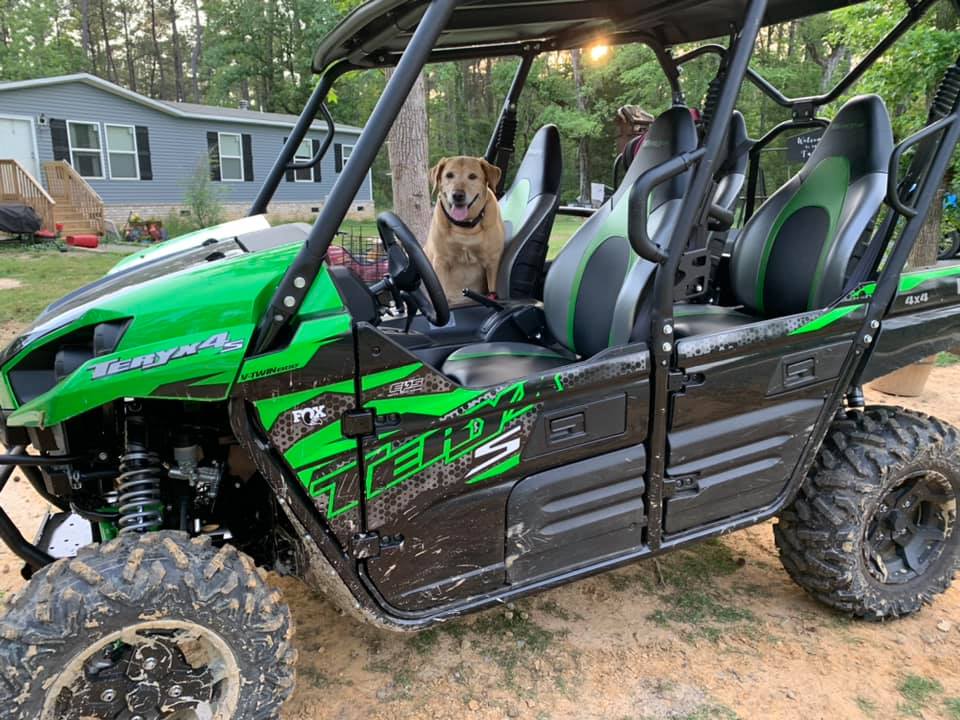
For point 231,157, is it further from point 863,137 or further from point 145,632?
point 145,632

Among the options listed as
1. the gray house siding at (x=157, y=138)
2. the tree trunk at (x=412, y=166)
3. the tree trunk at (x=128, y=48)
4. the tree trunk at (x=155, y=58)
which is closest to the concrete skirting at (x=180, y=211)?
the gray house siding at (x=157, y=138)

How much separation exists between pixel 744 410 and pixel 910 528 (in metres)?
0.98

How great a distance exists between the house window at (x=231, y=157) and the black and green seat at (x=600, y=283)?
58.2 feet

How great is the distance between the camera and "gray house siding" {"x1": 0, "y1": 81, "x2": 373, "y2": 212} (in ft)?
50.4

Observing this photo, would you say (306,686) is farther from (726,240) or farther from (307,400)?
(726,240)

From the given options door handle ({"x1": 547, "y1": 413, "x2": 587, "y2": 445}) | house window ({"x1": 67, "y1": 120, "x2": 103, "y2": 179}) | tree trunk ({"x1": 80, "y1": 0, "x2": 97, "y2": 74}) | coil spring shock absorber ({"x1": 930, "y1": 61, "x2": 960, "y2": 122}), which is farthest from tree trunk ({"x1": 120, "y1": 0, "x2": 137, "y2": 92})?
door handle ({"x1": 547, "y1": 413, "x2": 587, "y2": 445})

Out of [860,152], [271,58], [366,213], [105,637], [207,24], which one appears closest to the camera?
[105,637]

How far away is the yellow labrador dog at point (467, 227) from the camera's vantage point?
13.0 feet

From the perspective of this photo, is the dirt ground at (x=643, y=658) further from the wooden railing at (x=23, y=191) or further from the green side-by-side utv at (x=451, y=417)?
the wooden railing at (x=23, y=191)

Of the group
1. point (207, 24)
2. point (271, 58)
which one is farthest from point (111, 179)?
point (207, 24)

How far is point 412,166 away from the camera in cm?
611

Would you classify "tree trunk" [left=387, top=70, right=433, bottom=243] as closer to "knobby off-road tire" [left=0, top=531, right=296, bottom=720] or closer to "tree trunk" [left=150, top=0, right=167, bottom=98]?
"knobby off-road tire" [left=0, top=531, right=296, bottom=720]

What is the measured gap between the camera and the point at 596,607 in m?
2.74

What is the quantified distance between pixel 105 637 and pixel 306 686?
826mm
